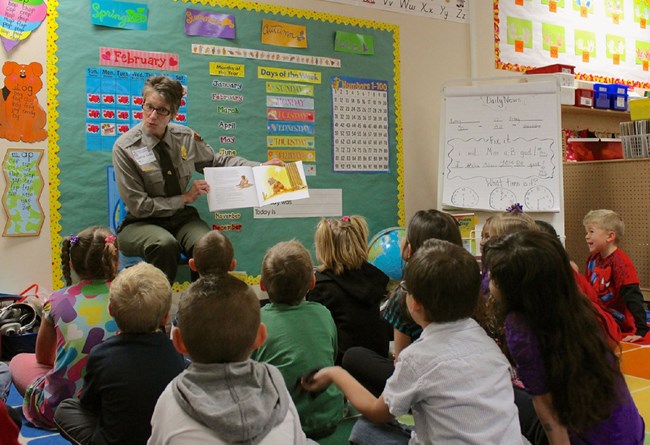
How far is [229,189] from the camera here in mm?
3385

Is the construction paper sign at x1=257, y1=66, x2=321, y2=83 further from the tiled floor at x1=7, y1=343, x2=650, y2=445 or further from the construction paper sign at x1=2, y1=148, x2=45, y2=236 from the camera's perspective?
the tiled floor at x1=7, y1=343, x2=650, y2=445

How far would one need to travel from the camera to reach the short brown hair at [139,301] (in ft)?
5.22

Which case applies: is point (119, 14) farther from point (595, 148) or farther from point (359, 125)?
point (595, 148)

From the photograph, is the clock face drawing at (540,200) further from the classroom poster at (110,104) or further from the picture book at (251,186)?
the classroom poster at (110,104)

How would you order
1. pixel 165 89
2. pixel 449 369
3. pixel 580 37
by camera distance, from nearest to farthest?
pixel 449 369 < pixel 165 89 < pixel 580 37

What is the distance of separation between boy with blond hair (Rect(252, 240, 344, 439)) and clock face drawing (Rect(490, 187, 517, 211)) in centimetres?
262

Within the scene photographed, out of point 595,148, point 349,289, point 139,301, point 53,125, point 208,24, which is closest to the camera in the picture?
point 139,301

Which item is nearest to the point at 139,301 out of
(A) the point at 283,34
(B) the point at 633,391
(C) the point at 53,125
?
(B) the point at 633,391

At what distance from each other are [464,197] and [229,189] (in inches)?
68.4

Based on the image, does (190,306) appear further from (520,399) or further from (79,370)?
(520,399)

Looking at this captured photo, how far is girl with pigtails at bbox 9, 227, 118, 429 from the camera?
1904 mm

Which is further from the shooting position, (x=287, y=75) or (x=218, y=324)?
(x=287, y=75)

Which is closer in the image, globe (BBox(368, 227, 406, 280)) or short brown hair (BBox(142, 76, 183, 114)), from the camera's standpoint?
short brown hair (BBox(142, 76, 183, 114))

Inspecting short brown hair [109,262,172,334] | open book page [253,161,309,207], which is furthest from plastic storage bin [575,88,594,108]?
short brown hair [109,262,172,334]
